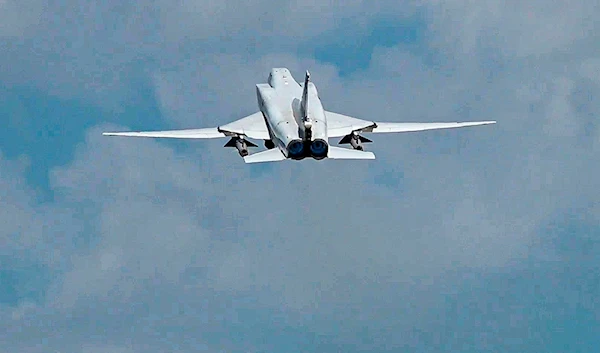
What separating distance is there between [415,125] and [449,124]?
4169mm

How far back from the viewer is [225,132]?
188 metres

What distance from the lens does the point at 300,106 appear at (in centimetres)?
18462

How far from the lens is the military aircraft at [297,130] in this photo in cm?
17575

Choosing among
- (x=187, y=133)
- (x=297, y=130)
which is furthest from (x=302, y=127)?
(x=187, y=133)

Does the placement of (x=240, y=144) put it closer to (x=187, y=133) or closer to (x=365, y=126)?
(x=187, y=133)

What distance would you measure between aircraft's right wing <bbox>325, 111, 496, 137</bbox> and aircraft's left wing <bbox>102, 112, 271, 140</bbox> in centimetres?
764

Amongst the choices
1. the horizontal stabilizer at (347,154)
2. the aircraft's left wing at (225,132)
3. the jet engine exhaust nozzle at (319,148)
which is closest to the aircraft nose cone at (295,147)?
the jet engine exhaust nozzle at (319,148)

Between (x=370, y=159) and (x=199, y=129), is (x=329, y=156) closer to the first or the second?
(x=370, y=159)

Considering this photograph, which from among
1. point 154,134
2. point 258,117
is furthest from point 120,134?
point 258,117

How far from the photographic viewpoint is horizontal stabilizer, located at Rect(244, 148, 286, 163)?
565ft

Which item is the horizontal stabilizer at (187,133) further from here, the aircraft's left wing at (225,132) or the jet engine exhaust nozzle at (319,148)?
the jet engine exhaust nozzle at (319,148)

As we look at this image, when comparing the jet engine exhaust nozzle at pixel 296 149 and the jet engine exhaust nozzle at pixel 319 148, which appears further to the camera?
the jet engine exhaust nozzle at pixel 296 149

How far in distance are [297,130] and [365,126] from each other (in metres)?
11.9

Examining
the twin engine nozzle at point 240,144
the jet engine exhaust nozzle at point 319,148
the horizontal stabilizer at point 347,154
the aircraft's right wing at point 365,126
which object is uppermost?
the aircraft's right wing at point 365,126
